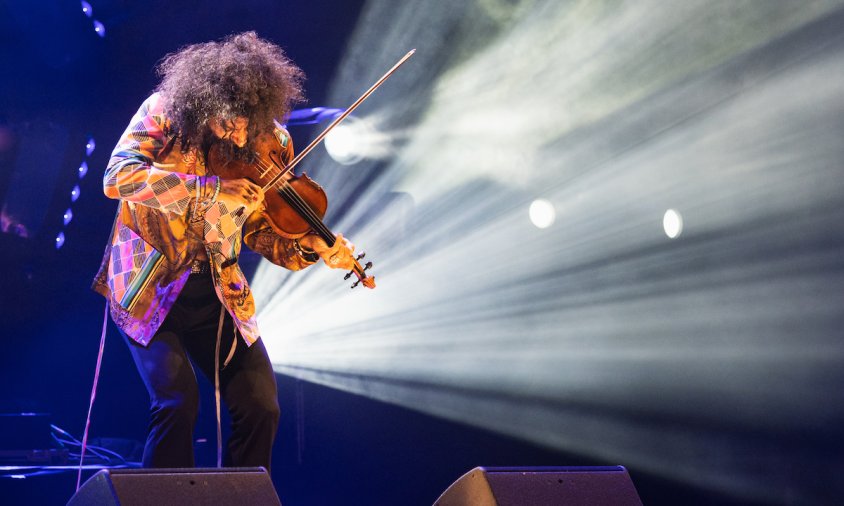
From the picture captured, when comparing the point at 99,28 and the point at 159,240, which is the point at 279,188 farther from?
the point at 99,28

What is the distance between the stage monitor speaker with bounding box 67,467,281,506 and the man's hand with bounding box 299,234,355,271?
1.10 metres

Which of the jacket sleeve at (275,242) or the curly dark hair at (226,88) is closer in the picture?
the curly dark hair at (226,88)

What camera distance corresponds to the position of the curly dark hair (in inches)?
102

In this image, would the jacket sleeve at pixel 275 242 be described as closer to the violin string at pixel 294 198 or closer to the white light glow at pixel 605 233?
A: the violin string at pixel 294 198

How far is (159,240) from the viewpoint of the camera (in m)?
2.55

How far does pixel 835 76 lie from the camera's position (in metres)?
4.98

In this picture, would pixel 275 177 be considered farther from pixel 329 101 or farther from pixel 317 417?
pixel 329 101

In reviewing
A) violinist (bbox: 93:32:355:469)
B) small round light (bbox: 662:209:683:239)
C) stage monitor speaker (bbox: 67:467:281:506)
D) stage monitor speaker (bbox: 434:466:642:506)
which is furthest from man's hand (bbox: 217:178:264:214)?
small round light (bbox: 662:209:683:239)

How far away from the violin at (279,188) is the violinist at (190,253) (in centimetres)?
4

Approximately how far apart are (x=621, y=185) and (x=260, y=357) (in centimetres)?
355

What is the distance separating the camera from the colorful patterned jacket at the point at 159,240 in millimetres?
2518

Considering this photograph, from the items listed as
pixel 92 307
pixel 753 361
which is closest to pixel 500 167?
pixel 753 361

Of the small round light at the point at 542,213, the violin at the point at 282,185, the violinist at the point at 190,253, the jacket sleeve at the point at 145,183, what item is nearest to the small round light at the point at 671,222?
the small round light at the point at 542,213

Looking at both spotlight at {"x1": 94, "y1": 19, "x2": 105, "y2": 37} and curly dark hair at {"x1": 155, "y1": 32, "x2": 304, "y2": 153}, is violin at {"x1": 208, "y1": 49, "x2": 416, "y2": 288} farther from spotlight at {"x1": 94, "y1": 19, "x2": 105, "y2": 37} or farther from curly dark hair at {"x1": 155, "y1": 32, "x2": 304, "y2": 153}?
spotlight at {"x1": 94, "y1": 19, "x2": 105, "y2": 37}
